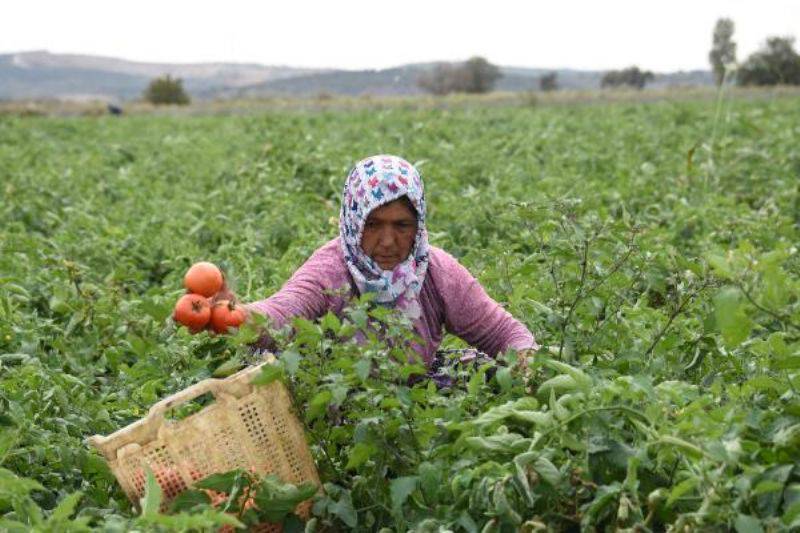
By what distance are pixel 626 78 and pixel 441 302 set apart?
6693 centimetres

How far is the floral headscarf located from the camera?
3523mm

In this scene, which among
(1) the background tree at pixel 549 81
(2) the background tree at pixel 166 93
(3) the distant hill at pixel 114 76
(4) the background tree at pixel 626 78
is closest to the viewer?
(2) the background tree at pixel 166 93

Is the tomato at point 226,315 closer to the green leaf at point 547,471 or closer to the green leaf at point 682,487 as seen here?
the green leaf at point 547,471

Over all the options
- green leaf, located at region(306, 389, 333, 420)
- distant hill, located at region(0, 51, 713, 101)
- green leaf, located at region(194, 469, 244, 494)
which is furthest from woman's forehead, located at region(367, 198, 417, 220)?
distant hill, located at region(0, 51, 713, 101)

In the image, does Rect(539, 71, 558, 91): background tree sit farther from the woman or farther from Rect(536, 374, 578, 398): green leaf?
Rect(536, 374, 578, 398): green leaf

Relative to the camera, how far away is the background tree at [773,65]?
37.3 ft

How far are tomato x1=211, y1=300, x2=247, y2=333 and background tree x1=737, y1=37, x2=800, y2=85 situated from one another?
18.4ft

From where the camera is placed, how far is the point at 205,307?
314cm

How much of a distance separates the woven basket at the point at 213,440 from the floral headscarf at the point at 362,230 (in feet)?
2.50

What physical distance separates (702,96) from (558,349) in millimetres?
30577

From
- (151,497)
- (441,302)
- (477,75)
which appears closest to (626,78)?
(477,75)

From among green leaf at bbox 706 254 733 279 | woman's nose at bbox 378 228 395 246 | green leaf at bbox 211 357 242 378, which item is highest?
green leaf at bbox 706 254 733 279

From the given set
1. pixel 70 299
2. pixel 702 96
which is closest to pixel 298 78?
pixel 702 96

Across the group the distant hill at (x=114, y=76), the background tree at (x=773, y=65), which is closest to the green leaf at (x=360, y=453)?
the background tree at (x=773, y=65)
